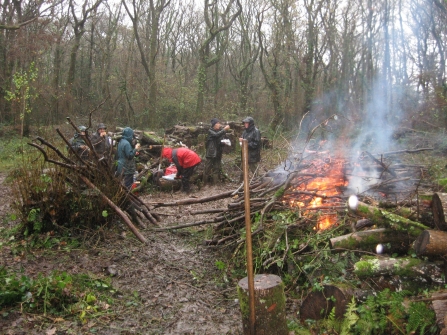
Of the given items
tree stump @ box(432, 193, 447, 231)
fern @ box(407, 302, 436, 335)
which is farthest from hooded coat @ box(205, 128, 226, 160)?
fern @ box(407, 302, 436, 335)

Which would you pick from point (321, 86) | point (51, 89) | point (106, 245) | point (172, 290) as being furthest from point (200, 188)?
point (321, 86)

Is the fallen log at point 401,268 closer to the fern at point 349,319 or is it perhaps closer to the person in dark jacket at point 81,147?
the fern at point 349,319

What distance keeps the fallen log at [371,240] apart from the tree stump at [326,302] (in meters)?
0.64

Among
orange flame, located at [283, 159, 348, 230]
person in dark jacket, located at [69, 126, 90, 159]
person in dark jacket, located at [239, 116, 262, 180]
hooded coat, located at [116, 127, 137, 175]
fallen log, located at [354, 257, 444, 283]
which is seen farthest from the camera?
person in dark jacket, located at [239, 116, 262, 180]

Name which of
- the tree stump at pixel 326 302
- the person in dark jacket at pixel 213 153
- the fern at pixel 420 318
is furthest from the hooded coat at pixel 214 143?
the fern at pixel 420 318

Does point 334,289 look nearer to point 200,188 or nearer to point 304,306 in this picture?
point 304,306

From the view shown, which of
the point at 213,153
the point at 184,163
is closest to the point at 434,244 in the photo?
the point at 184,163

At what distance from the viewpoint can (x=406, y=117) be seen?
70.2 feet

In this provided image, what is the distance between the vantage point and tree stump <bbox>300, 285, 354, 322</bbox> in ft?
12.1

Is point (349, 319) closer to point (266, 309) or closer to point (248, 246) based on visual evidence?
point (266, 309)

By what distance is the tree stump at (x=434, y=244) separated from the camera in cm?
339

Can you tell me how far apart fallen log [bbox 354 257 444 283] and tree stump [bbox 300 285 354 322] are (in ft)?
0.91

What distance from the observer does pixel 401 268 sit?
12.2 feet

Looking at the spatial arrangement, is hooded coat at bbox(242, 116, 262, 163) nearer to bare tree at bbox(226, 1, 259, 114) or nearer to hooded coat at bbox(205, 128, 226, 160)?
hooded coat at bbox(205, 128, 226, 160)
